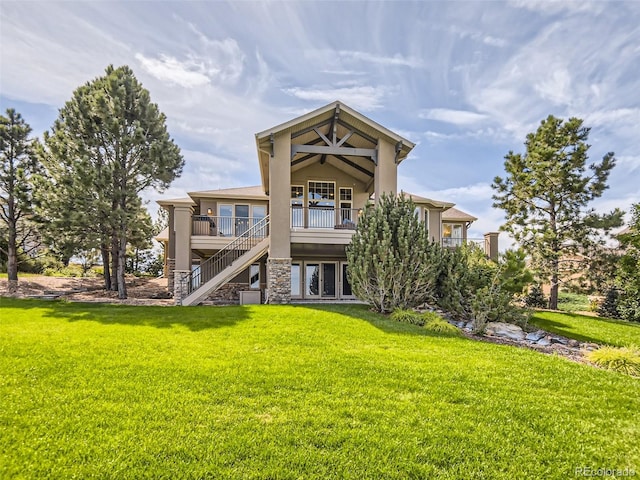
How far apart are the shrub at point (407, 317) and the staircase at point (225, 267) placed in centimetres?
605

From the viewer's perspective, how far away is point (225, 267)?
47.9ft

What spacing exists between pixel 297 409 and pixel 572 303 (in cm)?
2439

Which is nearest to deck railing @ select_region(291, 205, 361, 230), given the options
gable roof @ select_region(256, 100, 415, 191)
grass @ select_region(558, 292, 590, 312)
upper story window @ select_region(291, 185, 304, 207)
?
upper story window @ select_region(291, 185, 304, 207)

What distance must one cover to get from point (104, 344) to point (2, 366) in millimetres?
1570

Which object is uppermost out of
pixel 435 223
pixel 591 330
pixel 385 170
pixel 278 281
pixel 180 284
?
pixel 385 170

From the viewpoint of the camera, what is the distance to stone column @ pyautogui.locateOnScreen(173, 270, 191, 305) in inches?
547

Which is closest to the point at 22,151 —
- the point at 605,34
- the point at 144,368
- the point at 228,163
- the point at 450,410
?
the point at 228,163

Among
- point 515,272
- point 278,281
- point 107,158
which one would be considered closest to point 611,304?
point 515,272

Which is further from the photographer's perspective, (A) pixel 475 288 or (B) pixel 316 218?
(B) pixel 316 218

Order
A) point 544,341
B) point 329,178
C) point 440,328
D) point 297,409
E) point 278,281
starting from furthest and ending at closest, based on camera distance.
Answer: point 329,178 → point 278,281 → point 544,341 → point 440,328 → point 297,409

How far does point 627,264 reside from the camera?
14555mm

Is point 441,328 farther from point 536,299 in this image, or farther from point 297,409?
point 536,299

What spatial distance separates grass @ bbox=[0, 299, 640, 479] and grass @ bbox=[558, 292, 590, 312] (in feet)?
55.0

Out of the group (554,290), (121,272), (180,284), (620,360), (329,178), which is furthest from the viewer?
(554,290)
